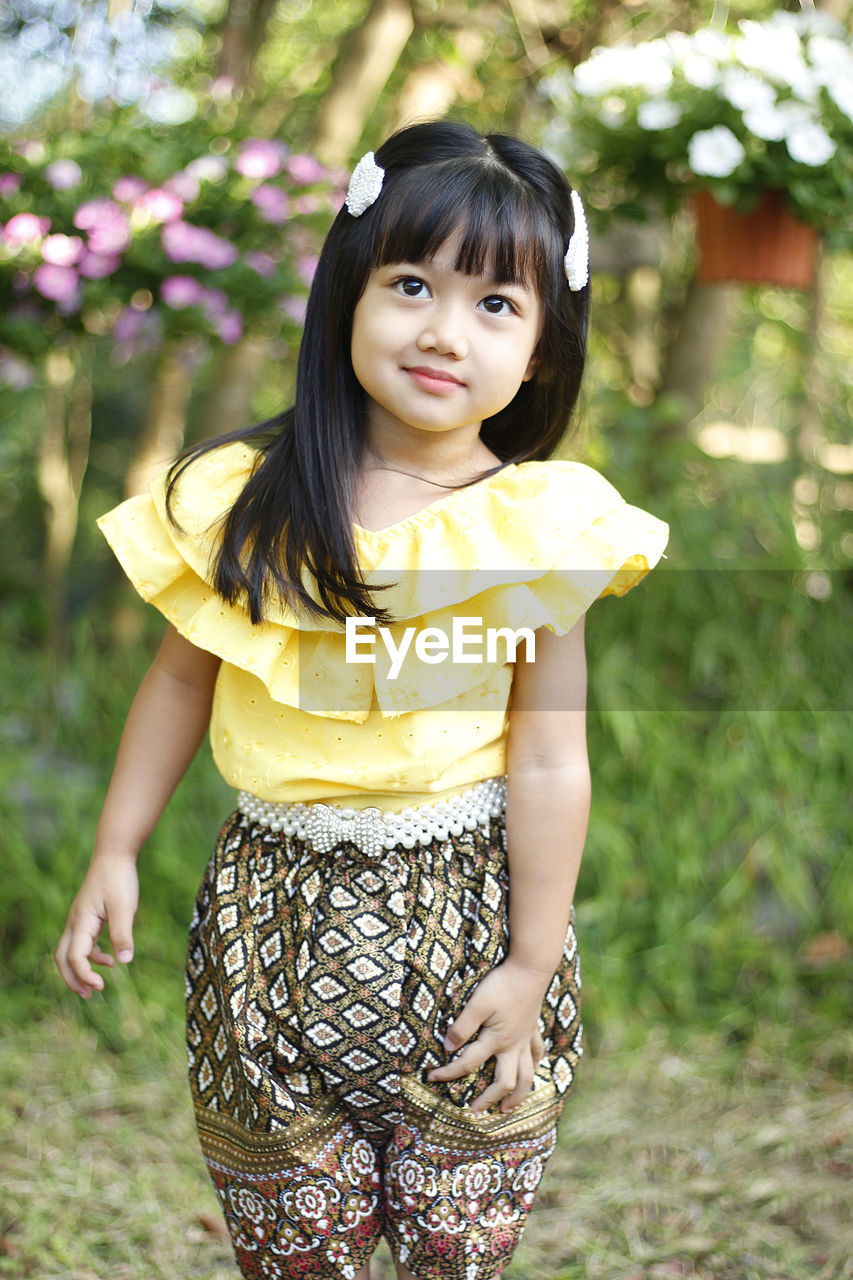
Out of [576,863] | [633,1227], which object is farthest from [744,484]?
[576,863]

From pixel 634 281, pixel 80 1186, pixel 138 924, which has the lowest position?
pixel 80 1186

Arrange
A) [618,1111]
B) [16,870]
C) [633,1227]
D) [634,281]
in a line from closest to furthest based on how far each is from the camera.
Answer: [633,1227] < [618,1111] < [16,870] < [634,281]

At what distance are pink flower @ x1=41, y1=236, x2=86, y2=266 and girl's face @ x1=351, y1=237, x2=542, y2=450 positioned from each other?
3.93 ft

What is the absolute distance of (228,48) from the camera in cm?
298

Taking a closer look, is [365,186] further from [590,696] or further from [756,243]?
[590,696]

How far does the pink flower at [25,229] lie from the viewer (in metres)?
2.07

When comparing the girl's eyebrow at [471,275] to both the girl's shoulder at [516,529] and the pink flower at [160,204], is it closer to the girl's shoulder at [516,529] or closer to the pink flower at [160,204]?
the girl's shoulder at [516,529]

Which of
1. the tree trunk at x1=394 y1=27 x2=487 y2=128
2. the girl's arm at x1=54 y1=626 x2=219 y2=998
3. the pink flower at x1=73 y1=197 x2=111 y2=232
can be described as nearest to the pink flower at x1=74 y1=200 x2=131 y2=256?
the pink flower at x1=73 y1=197 x2=111 y2=232

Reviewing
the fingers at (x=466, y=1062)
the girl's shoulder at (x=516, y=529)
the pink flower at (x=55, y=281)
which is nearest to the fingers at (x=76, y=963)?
the fingers at (x=466, y=1062)

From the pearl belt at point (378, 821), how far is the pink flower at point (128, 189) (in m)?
1.42

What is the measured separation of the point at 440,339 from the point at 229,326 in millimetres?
1323

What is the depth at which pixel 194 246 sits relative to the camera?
2.16 m

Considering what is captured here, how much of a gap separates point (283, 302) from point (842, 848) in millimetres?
1714

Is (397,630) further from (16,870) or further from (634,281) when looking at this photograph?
(634,281)
